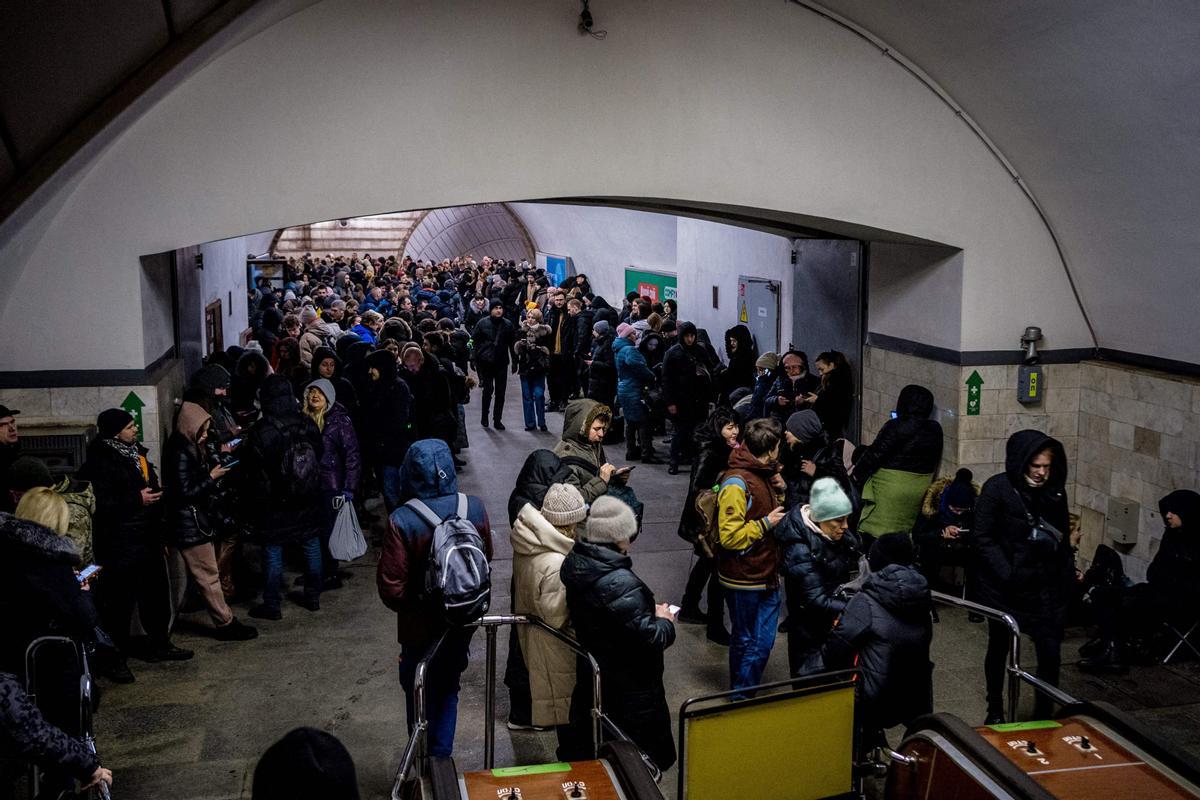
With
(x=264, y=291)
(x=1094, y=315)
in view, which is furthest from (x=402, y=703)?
(x=264, y=291)

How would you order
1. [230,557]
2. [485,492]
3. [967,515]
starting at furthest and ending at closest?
[485,492] → [230,557] → [967,515]

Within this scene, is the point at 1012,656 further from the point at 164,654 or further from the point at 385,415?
the point at 385,415

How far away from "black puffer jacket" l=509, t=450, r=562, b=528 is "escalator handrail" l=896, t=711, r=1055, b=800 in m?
2.46

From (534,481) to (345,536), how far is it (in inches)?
105

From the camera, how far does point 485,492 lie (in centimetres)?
1213

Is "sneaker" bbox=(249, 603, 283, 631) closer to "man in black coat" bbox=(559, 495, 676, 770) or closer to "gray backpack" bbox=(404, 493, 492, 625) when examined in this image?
"gray backpack" bbox=(404, 493, 492, 625)

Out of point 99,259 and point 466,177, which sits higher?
point 466,177

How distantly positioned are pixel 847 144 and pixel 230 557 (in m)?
5.75

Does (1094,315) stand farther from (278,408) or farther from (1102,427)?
(278,408)

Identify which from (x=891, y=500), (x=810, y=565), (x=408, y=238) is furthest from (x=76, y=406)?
(x=408, y=238)

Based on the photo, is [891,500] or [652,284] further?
[652,284]

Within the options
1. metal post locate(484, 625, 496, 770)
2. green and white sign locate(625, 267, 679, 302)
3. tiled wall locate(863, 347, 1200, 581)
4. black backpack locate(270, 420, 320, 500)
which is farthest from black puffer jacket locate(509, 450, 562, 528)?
green and white sign locate(625, 267, 679, 302)

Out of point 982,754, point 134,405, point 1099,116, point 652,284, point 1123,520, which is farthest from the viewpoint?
point 652,284

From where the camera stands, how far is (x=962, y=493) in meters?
8.05
